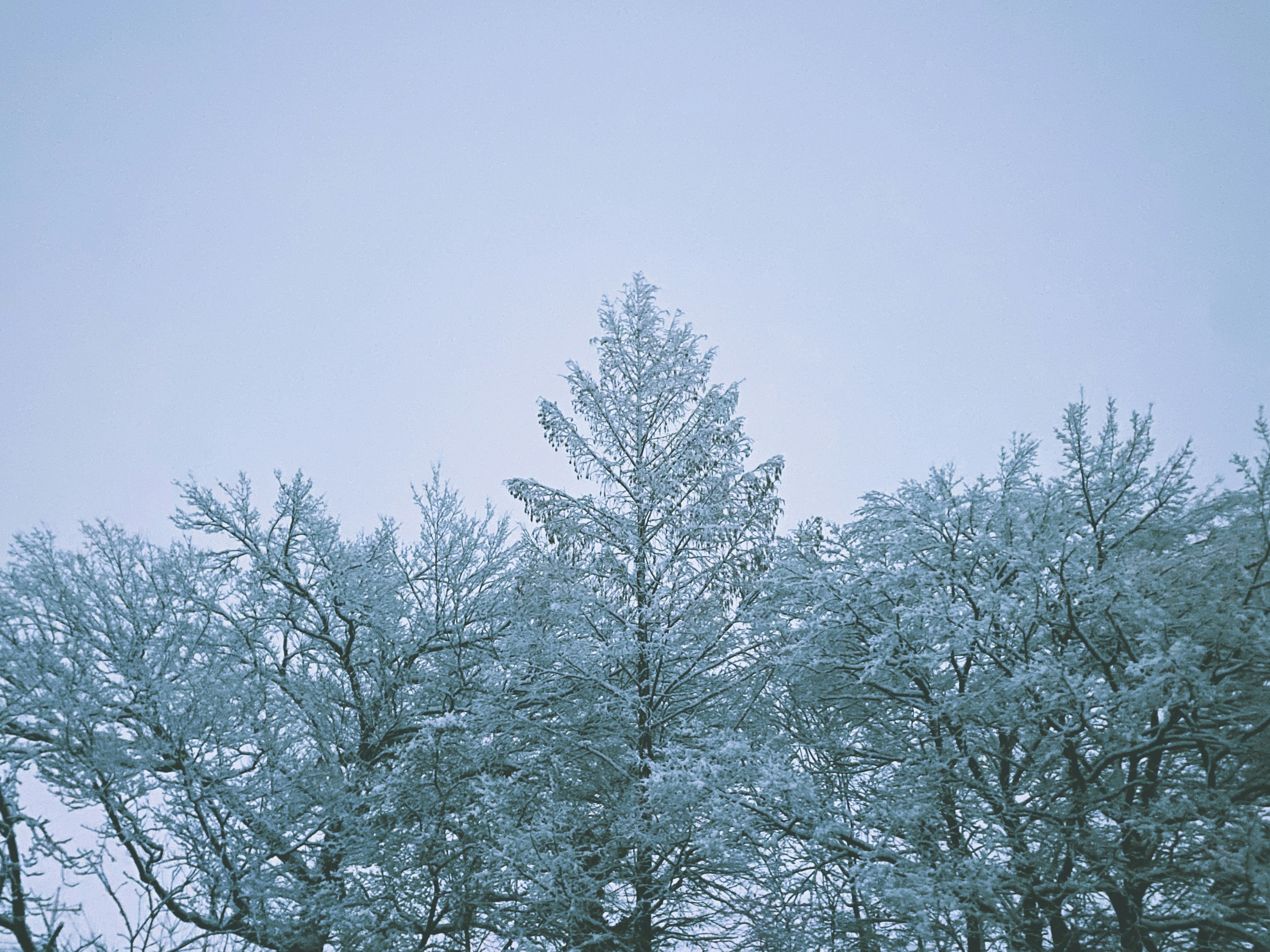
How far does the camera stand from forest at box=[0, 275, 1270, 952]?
20.8 feet

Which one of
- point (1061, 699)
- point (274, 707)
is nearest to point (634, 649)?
point (1061, 699)

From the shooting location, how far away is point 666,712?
8.94m

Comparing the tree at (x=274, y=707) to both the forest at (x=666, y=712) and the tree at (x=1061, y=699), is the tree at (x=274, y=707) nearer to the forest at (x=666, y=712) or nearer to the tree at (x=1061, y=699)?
the forest at (x=666, y=712)

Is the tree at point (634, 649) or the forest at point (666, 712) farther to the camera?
the tree at point (634, 649)

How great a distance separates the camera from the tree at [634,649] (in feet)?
25.0

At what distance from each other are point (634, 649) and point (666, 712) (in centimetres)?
115

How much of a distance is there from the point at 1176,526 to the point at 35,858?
34.0 ft

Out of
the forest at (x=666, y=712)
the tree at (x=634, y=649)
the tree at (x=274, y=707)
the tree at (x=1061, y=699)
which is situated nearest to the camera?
the tree at (x=1061, y=699)

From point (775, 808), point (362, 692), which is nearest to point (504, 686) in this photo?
point (362, 692)

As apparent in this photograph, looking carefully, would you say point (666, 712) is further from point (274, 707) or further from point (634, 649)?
point (274, 707)

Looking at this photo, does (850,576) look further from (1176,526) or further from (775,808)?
(1176,526)

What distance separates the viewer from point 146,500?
156 meters

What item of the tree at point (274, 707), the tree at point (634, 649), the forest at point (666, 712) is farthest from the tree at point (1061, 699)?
the tree at point (274, 707)

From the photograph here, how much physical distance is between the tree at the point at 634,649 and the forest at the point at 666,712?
5 centimetres
